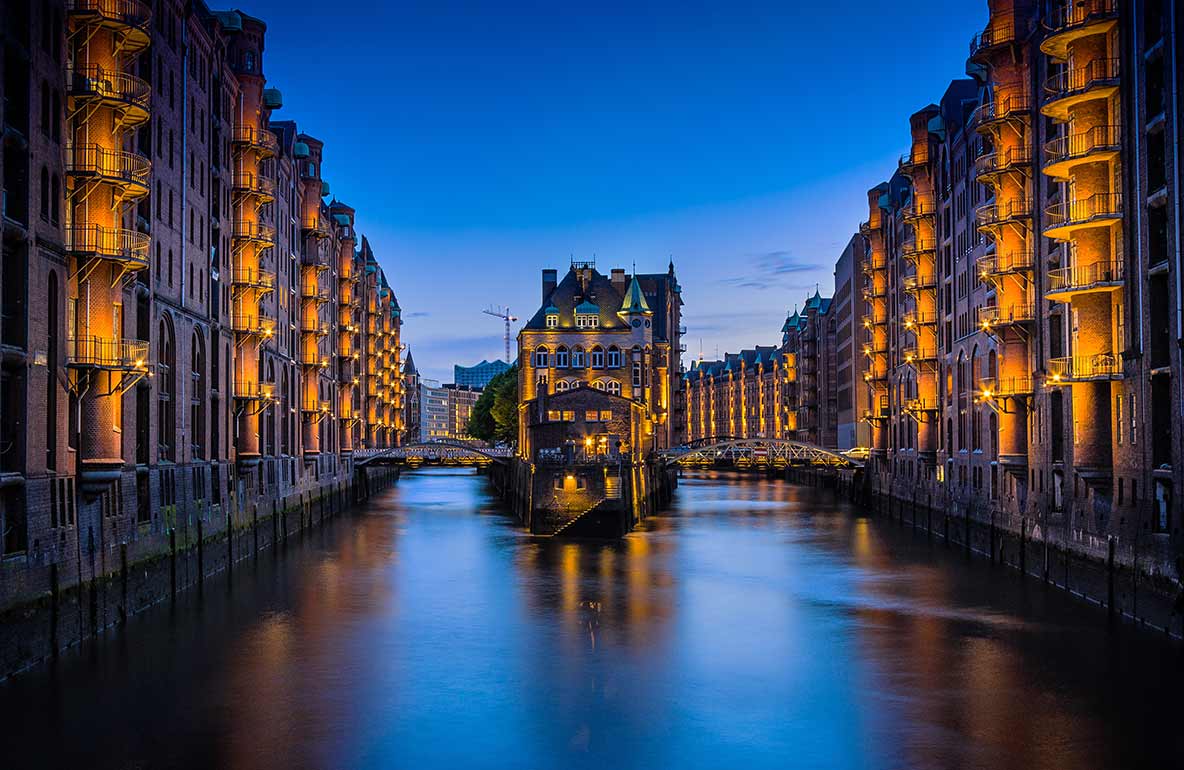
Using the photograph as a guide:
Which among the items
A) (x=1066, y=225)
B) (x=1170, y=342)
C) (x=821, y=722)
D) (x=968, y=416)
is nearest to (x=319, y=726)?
(x=821, y=722)

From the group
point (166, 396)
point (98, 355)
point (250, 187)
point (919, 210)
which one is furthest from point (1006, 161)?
point (98, 355)

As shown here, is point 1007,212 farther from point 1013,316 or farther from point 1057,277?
point 1057,277

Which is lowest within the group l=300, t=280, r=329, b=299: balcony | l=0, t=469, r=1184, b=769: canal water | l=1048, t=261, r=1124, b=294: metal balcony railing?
l=0, t=469, r=1184, b=769: canal water

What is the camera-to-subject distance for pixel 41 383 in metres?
32.2

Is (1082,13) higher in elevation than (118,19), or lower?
higher

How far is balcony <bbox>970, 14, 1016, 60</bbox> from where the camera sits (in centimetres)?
5019

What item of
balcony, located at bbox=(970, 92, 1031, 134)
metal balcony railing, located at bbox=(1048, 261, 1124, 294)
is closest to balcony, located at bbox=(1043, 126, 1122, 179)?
metal balcony railing, located at bbox=(1048, 261, 1124, 294)

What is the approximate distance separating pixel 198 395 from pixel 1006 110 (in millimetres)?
36432

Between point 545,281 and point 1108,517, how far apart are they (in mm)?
83010

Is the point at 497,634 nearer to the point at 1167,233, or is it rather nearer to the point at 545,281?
the point at 1167,233

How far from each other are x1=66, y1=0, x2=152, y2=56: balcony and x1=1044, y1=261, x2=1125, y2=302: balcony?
3080 centimetres

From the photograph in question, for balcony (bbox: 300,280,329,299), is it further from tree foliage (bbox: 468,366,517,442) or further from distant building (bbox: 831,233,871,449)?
distant building (bbox: 831,233,871,449)

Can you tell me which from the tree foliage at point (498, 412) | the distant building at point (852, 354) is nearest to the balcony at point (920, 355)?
the distant building at point (852, 354)

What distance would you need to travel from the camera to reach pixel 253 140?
2293 inches
